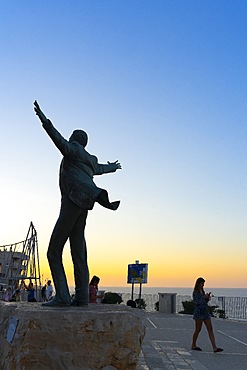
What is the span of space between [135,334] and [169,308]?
1816 cm

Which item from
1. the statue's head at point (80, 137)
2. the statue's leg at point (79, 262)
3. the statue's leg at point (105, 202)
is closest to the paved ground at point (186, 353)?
the statue's leg at point (79, 262)

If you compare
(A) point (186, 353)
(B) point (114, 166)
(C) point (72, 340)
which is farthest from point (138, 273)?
(C) point (72, 340)

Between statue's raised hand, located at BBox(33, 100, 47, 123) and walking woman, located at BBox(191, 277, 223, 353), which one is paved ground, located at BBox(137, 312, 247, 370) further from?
statue's raised hand, located at BBox(33, 100, 47, 123)

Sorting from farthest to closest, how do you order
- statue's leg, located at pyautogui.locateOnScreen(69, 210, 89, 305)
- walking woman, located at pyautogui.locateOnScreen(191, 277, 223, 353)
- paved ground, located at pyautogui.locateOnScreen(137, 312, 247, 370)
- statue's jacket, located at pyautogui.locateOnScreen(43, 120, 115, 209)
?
walking woman, located at pyautogui.locateOnScreen(191, 277, 223, 353), paved ground, located at pyautogui.locateOnScreen(137, 312, 247, 370), statue's leg, located at pyautogui.locateOnScreen(69, 210, 89, 305), statue's jacket, located at pyautogui.locateOnScreen(43, 120, 115, 209)

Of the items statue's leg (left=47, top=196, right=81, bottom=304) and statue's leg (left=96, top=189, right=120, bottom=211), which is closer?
statue's leg (left=96, top=189, right=120, bottom=211)

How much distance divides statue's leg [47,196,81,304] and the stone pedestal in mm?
933

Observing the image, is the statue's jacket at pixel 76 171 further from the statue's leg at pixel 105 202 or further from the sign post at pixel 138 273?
the sign post at pixel 138 273

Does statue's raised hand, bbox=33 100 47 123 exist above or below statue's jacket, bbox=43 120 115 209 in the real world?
above

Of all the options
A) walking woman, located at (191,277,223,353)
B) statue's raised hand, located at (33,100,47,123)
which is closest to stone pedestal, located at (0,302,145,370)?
statue's raised hand, located at (33,100,47,123)

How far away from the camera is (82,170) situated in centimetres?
620

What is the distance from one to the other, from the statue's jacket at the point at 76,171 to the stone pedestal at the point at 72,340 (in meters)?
1.39

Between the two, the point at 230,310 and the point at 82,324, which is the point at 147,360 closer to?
the point at 82,324

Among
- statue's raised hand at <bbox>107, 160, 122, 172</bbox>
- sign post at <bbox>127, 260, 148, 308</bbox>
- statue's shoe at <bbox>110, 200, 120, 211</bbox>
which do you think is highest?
statue's raised hand at <bbox>107, 160, 122, 172</bbox>

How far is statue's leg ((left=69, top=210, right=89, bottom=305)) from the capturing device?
21.0 ft
